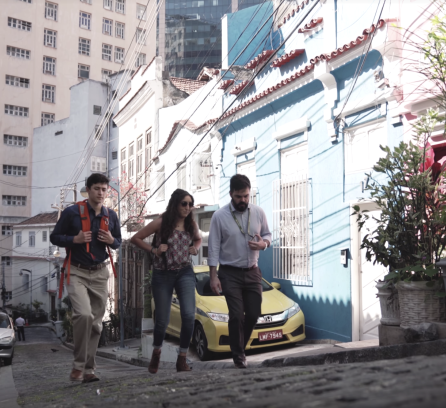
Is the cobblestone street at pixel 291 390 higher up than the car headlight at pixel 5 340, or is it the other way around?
the cobblestone street at pixel 291 390

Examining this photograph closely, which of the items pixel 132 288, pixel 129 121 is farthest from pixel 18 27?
pixel 132 288

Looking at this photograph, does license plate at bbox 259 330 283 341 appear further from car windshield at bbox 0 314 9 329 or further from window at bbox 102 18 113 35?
window at bbox 102 18 113 35

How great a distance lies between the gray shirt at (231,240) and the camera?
18.0ft

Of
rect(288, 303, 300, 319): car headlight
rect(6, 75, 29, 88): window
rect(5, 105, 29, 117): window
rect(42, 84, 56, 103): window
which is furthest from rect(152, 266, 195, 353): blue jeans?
rect(42, 84, 56, 103): window

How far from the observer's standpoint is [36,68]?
5116cm

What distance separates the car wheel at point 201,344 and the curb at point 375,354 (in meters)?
3.34

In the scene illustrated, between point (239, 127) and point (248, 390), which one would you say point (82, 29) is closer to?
point (239, 127)

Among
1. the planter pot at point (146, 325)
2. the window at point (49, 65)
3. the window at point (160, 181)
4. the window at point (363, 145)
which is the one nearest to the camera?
the window at point (363, 145)

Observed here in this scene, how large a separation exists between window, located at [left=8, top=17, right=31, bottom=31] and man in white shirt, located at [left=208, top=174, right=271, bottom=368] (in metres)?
50.7

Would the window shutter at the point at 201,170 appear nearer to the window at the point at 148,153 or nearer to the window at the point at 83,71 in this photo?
the window at the point at 148,153

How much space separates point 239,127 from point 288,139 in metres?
2.81

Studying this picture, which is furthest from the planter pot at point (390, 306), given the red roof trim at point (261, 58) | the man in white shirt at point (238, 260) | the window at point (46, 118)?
the window at point (46, 118)

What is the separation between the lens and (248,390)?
10.6ft

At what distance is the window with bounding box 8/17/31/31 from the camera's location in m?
49.9
